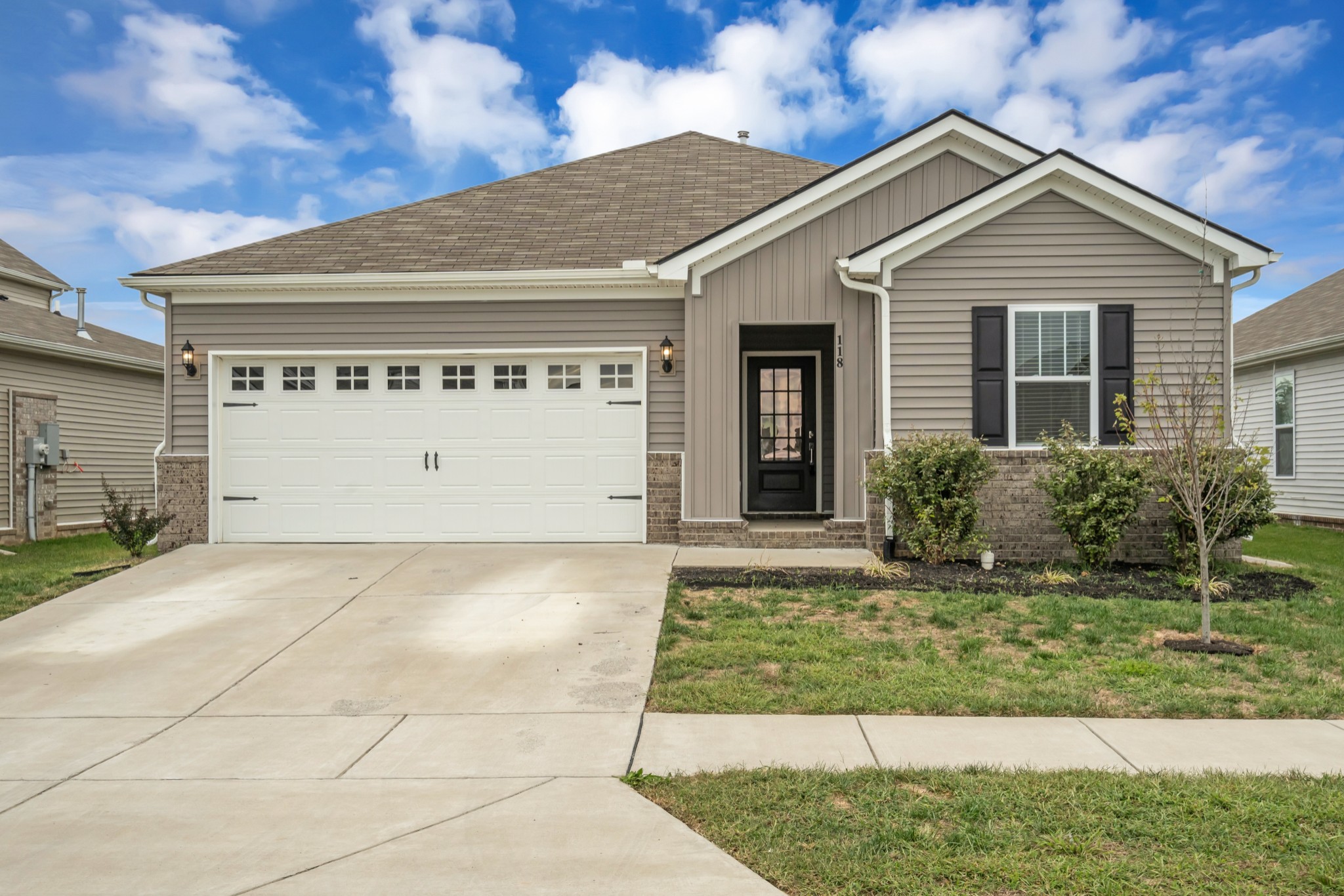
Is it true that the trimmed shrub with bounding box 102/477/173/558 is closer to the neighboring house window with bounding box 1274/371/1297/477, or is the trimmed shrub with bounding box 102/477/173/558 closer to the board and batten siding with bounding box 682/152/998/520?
the board and batten siding with bounding box 682/152/998/520

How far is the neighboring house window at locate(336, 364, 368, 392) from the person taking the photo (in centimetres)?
1061

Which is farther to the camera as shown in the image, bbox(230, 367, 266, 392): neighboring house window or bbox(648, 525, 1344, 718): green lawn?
bbox(230, 367, 266, 392): neighboring house window

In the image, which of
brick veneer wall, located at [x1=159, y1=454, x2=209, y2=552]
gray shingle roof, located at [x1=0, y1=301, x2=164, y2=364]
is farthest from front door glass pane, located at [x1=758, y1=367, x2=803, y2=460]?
gray shingle roof, located at [x1=0, y1=301, x2=164, y2=364]

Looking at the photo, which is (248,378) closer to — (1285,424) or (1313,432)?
(1313,432)

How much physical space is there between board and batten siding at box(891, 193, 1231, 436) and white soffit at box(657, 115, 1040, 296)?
48.9 inches

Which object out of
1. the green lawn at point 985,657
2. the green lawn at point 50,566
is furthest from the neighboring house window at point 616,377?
the green lawn at point 50,566

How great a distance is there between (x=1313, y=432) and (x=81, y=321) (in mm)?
24070

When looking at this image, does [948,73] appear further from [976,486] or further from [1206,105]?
[976,486]

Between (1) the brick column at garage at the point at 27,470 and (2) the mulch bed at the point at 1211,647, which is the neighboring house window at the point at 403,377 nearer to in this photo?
(1) the brick column at garage at the point at 27,470

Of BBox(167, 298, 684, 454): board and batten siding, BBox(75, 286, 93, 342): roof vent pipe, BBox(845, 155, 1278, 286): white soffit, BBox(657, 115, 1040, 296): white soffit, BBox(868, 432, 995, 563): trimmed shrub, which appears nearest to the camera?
BBox(868, 432, 995, 563): trimmed shrub

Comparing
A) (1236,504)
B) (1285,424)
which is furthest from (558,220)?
(1285,424)

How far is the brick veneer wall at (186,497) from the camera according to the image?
1060 centimetres

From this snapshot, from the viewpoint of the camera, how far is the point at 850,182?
9.97m

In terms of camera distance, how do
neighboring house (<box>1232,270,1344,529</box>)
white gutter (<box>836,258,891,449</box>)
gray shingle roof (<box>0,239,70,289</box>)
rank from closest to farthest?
1. white gutter (<box>836,258,891,449</box>)
2. neighboring house (<box>1232,270,1344,529</box>)
3. gray shingle roof (<box>0,239,70,289</box>)
